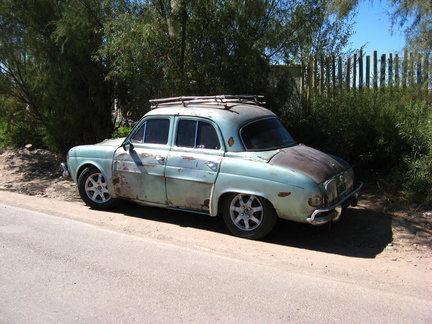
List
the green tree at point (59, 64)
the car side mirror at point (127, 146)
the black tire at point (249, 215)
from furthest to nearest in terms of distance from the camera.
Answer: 1. the green tree at point (59, 64)
2. the car side mirror at point (127, 146)
3. the black tire at point (249, 215)

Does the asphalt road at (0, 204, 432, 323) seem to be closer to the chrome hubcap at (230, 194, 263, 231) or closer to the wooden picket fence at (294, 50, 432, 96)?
the chrome hubcap at (230, 194, 263, 231)

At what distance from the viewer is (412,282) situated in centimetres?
443

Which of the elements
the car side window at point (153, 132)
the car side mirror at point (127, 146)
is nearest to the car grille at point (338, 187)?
the car side window at point (153, 132)

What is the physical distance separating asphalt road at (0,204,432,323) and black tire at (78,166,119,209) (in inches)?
56.4

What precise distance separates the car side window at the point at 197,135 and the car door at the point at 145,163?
0.26m

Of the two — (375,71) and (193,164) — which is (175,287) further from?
(375,71)

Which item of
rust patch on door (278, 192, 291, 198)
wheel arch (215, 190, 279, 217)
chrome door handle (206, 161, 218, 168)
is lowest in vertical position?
wheel arch (215, 190, 279, 217)

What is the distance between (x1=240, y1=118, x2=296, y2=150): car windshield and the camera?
597 cm

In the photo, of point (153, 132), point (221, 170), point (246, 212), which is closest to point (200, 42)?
point (153, 132)

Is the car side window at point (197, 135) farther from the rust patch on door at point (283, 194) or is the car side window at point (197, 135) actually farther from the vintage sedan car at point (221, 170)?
the rust patch on door at point (283, 194)

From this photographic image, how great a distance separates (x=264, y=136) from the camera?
6.19 m

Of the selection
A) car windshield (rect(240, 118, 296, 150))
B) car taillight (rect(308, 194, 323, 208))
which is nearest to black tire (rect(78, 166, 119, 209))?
car windshield (rect(240, 118, 296, 150))

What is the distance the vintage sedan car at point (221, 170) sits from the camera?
17.3 feet

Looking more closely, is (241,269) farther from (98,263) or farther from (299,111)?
(299,111)
